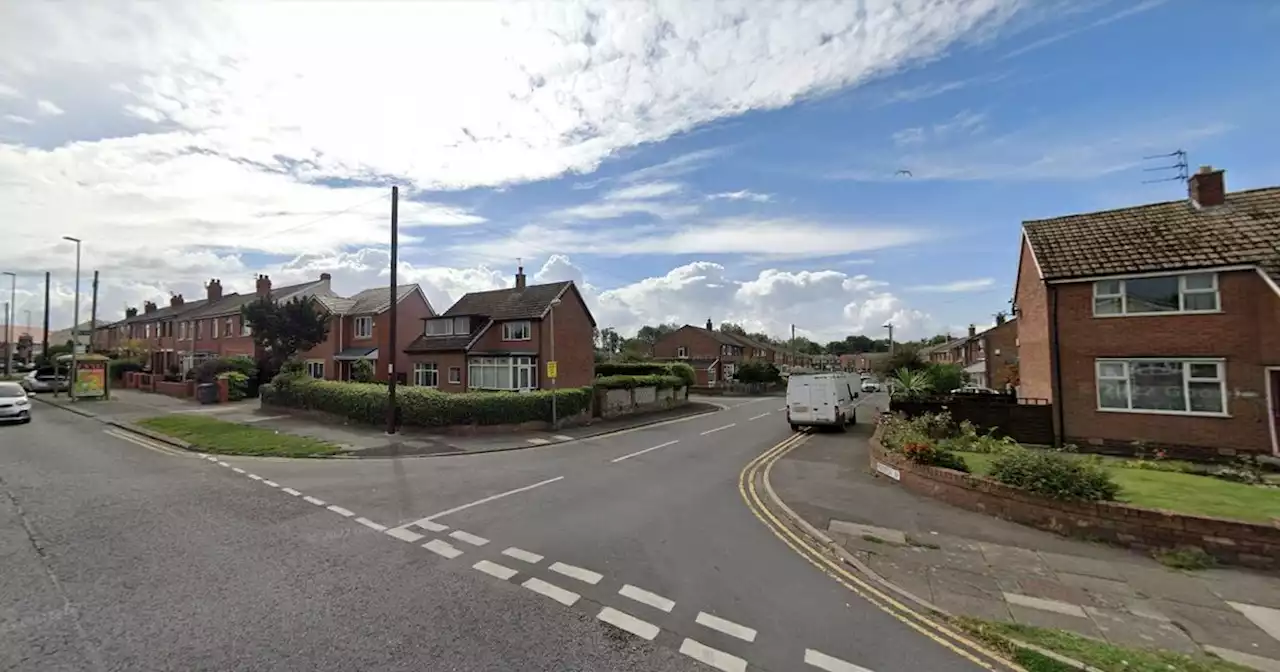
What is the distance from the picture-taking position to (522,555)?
7.30 m

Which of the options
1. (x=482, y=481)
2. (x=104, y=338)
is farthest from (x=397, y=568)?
(x=104, y=338)

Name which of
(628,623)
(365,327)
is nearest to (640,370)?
(365,327)

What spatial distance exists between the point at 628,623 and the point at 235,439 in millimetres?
18198

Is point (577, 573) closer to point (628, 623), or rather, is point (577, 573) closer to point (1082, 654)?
point (628, 623)

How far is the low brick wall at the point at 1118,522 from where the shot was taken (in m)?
7.03

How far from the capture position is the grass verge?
464cm

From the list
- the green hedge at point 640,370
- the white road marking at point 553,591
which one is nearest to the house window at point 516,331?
the green hedge at point 640,370

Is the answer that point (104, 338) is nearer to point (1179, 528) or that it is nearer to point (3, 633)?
point (3, 633)

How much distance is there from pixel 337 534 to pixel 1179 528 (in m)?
12.1

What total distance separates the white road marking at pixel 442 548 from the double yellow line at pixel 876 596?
15.8ft

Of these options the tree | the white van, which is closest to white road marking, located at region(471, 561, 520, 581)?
the white van

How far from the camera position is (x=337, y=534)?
8133 mm

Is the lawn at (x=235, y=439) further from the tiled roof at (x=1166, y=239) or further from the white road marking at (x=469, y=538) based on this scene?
the tiled roof at (x=1166, y=239)

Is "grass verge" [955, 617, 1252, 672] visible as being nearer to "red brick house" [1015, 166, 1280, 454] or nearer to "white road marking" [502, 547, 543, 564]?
"white road marking" [502, 547, 543, 564]
